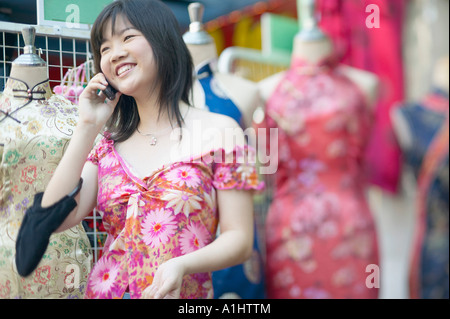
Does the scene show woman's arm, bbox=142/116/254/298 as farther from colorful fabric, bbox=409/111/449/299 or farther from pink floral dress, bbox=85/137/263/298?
colorful fabric, bbox=409/111/449/299

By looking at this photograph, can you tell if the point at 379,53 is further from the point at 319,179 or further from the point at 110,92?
the point at 110,92

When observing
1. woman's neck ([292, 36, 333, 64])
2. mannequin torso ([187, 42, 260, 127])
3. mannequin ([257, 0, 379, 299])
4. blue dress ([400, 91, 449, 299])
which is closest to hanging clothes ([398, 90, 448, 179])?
blue dress ([400, 91, 449, 299])

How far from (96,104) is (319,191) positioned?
2.31 ft

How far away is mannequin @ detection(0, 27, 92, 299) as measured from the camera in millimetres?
1138

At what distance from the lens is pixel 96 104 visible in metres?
0.98

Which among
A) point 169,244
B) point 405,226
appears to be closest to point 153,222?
point 169,244

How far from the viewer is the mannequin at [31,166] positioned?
114cm

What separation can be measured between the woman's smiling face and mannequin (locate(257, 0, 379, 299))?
20.8 inches

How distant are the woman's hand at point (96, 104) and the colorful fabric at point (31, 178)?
0.86ft

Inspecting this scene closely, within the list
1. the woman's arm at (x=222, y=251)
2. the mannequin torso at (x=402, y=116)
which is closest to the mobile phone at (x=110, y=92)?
the woman's arm at (x=222, y=251)

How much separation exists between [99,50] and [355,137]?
730 millimetres

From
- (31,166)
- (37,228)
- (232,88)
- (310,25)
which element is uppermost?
(310,25)

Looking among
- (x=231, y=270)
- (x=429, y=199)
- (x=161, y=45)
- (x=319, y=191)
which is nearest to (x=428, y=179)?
(x=429, y=199)

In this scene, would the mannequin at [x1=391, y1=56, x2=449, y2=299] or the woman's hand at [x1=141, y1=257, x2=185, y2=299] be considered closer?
the woman's hand at [x1=141, y1=257, x2=185, y2=299]
